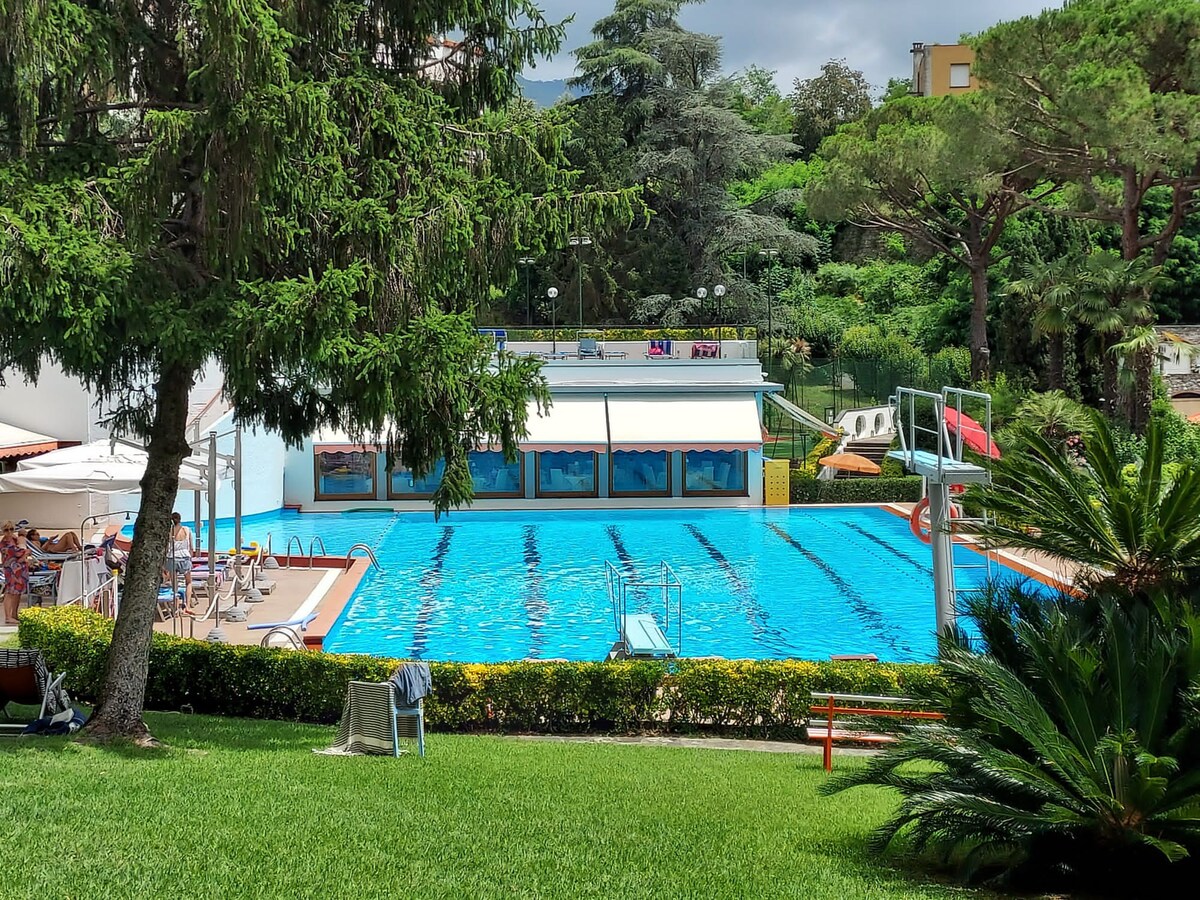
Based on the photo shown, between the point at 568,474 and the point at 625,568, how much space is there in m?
11.2

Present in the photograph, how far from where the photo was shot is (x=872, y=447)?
124 feet

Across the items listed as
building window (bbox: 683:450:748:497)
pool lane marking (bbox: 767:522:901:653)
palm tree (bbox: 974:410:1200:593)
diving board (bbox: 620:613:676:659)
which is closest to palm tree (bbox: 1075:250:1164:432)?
pool lane marking (bbox: 767:522:901:653)

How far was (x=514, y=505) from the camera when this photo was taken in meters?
35.3

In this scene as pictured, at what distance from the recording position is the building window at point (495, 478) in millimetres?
35500

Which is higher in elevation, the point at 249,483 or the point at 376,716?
the point at 249,483

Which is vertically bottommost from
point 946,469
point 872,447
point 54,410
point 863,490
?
point 863,490

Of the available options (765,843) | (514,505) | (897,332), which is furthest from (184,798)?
(897,332)

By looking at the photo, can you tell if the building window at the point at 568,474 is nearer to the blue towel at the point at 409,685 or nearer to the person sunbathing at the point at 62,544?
the person sunbathing at the point at 62,544

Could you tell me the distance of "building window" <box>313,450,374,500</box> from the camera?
35188mm

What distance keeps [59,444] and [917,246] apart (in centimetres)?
3844

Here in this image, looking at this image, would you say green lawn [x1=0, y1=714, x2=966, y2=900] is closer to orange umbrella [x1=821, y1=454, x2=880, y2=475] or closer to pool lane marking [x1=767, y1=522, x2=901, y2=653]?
pool lane marking [x1=767, y1=522, x2=901, y2=653]

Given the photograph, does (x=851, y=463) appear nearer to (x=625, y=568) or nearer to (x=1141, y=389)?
(x=1141, y=389)

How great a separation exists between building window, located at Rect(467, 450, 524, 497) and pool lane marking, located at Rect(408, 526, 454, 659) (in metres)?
4.79

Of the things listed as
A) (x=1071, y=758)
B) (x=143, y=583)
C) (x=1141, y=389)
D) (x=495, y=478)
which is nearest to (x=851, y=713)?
(x=1071, y=758)
